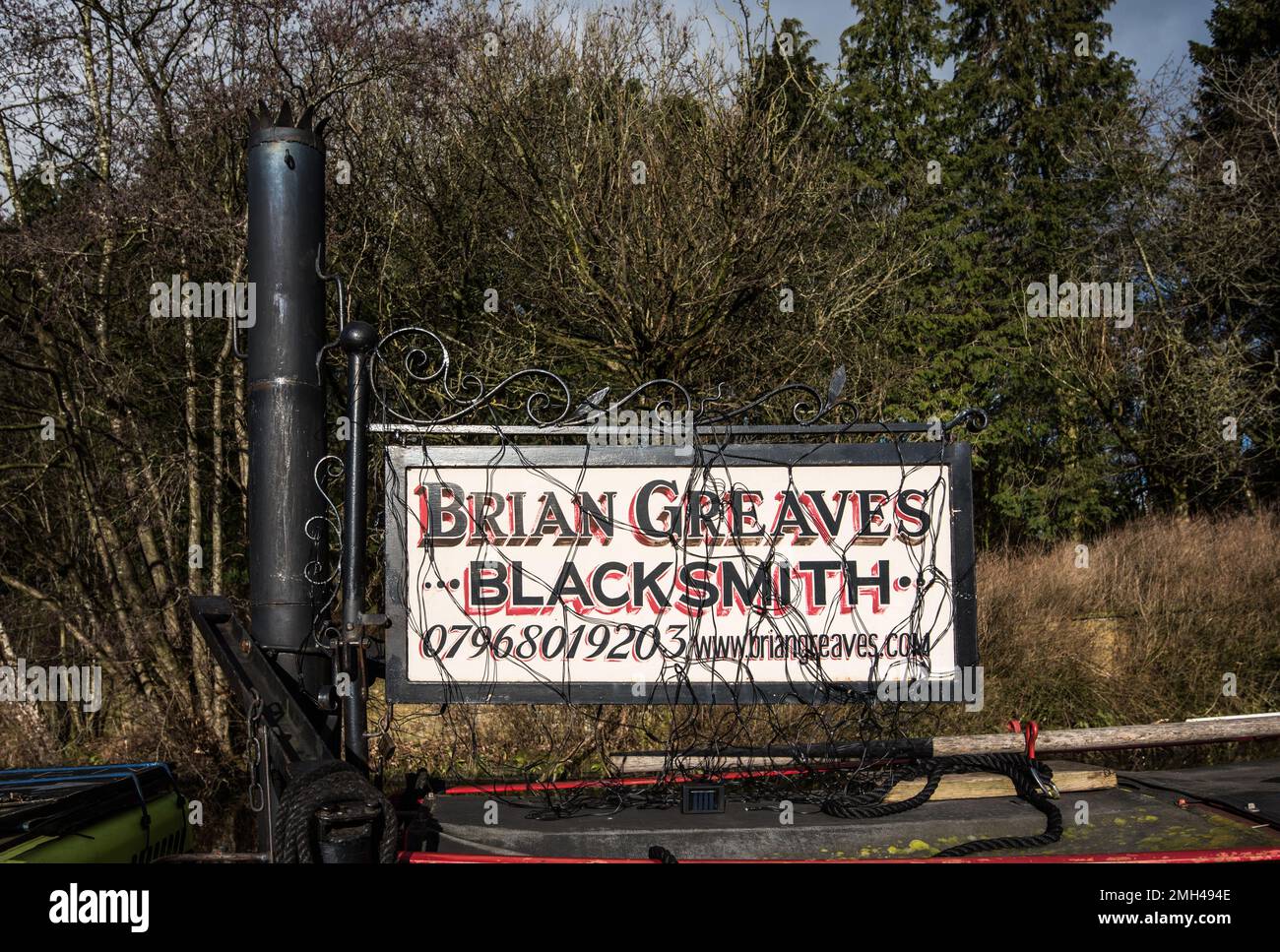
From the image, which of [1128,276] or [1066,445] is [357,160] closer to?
[1128,276]

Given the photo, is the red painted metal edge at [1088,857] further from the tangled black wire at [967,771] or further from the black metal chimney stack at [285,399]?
the black metal chimney stack at [285,399]

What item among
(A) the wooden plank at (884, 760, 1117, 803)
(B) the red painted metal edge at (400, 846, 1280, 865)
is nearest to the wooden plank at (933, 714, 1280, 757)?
(A) the wooden plank at (884, 760, 1117, 803)

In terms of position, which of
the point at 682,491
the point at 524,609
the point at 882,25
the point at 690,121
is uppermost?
the point at 882,25

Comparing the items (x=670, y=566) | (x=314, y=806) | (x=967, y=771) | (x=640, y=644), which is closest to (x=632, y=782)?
(x=640, y=644)

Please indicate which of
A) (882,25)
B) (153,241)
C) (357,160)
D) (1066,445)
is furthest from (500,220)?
(882,25)

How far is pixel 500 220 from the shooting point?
15.1 metres

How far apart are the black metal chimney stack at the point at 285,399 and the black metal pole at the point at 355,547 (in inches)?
4.3

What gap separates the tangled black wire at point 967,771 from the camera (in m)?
3.99

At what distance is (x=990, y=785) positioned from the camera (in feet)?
15.3

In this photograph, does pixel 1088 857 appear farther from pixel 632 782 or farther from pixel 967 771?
pixel 632 782

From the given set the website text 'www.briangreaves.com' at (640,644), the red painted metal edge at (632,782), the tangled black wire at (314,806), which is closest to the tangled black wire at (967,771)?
the red painted metal edge at (632,782)

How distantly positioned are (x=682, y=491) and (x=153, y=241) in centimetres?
924

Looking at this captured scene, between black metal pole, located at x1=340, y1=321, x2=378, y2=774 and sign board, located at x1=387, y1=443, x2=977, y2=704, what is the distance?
25cm

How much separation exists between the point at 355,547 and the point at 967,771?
2.99m
